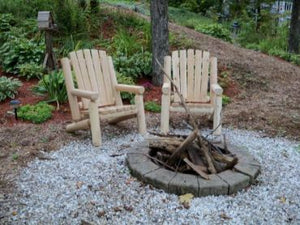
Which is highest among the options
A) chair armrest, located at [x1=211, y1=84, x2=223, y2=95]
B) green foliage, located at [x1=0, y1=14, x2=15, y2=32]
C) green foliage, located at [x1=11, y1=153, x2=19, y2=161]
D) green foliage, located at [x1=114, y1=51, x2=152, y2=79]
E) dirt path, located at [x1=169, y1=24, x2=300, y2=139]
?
green foliage, located at [x1=0, y1=14, x2=15, y2=32]

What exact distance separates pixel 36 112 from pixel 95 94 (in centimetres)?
115

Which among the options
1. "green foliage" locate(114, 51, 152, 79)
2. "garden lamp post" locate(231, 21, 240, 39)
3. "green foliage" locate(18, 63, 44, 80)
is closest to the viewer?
"green foliage" locate(18, 63, 44, 80)

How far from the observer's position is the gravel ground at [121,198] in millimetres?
2229

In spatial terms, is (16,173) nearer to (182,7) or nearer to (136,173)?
(136,173)

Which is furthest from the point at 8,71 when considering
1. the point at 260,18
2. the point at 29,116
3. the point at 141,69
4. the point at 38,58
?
the point at 260,18

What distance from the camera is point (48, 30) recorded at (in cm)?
484

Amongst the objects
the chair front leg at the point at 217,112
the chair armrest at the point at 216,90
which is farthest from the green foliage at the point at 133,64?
the chair front leg at the point at 217,112

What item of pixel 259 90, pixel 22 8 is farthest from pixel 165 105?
pixel 22 8

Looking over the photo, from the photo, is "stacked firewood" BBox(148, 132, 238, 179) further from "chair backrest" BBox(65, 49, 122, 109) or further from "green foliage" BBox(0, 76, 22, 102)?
"green foliage" BBox(0, 76, 22, 102)

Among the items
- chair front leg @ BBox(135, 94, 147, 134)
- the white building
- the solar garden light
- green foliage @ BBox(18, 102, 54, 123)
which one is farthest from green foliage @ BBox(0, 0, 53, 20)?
the white building

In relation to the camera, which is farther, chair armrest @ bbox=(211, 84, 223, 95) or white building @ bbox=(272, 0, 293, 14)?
white building @ bbox=(272, 0, 293, 14)

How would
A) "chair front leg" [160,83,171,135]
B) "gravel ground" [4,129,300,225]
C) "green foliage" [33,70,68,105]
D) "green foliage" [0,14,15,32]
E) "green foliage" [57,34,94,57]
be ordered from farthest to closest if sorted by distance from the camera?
"green foliage" [0,14,15,32] → "green foliage" [57,34,94,57] → "green foliage" [33,70,68,105] → "chair front leg" [160,83,171,135] → "gravel ground" [4,129,300,225]

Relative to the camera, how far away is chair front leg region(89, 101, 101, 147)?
331cm

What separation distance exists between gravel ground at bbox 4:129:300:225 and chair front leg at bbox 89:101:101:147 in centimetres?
27
